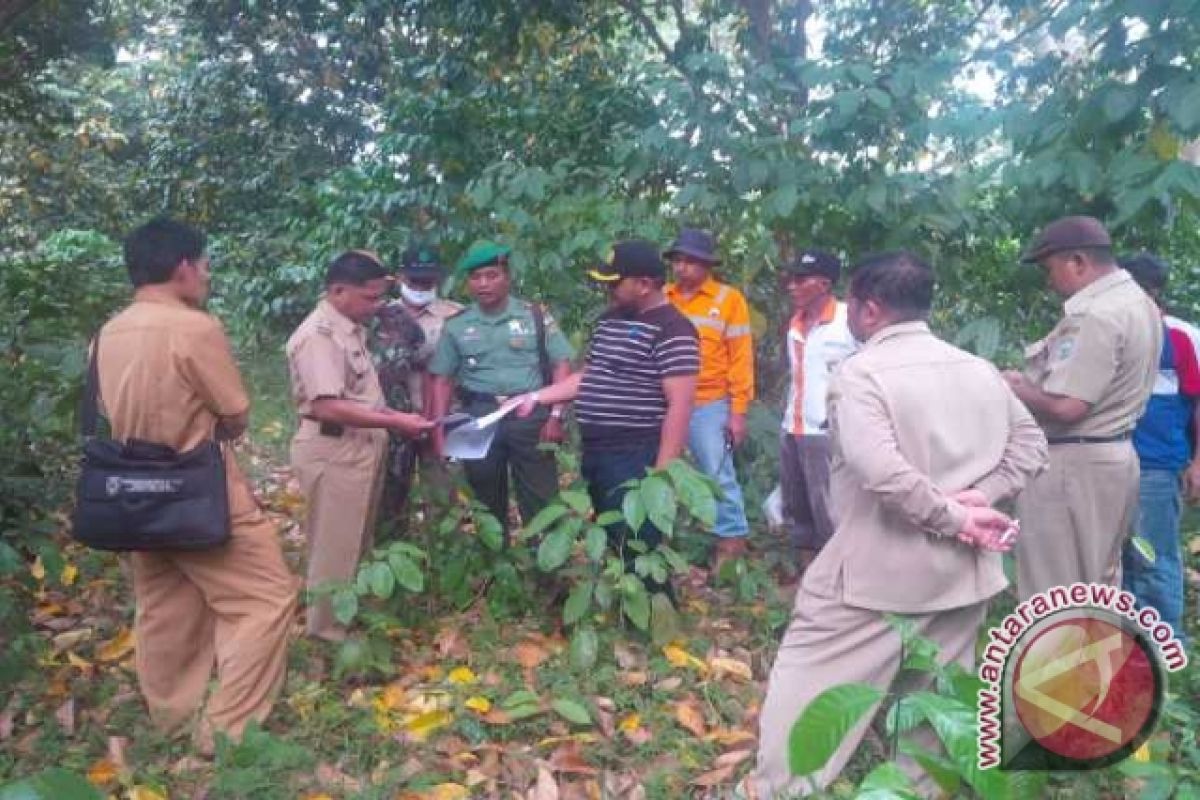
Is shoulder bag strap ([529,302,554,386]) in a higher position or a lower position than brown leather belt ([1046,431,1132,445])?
higher

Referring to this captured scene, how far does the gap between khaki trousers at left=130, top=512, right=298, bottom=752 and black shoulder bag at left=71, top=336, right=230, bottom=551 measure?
17 cm

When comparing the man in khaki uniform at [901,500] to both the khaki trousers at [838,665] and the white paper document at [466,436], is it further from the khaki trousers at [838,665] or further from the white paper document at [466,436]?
the white paper document at [466,436]

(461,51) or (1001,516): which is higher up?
(461,51)

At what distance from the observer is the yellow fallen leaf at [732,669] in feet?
13.2

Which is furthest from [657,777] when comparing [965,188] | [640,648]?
[965,188]

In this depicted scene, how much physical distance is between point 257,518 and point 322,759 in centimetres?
83

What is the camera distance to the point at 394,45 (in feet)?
30.3

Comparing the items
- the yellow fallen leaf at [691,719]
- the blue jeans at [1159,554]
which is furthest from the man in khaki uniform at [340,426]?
the blue jeans at [1159,554]

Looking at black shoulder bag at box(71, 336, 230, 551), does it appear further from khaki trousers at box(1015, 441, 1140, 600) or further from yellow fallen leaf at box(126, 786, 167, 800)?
khaki trousers at box(1015, 441, 1140, 600)

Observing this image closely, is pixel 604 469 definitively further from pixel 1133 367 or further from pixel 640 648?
pixel 1133 367

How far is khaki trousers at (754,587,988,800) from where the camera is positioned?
289 cm

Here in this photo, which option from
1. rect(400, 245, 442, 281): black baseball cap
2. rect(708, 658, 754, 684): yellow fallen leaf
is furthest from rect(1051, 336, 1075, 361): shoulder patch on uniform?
rect(400, 245, 442, 281): black baseball cap

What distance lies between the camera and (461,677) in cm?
388

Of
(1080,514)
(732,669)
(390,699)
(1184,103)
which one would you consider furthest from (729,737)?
(1184,103)
